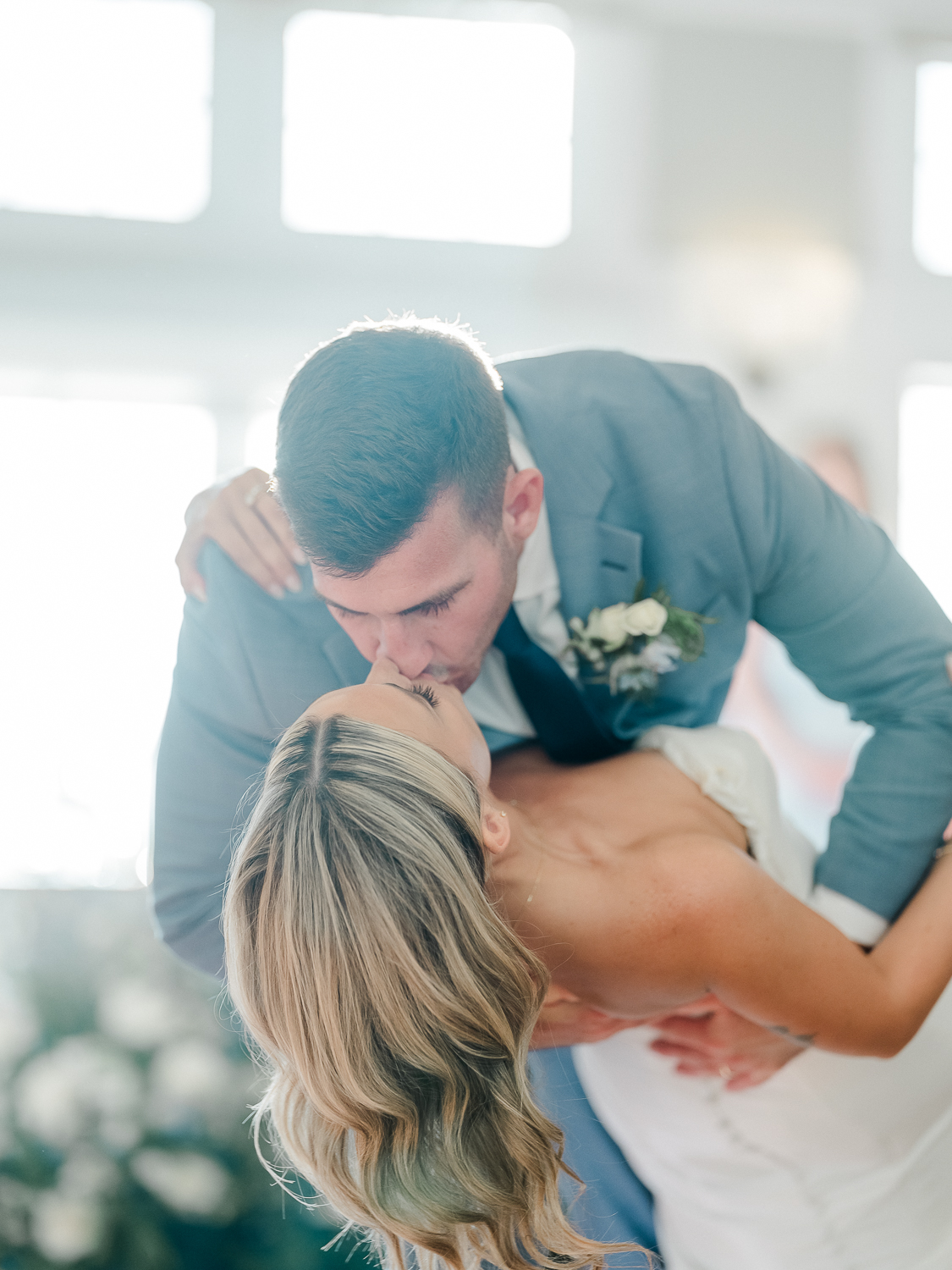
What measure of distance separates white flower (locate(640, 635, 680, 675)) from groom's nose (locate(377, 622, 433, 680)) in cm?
32

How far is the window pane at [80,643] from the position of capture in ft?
5.74

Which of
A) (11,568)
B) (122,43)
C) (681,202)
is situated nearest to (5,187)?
(122,43)

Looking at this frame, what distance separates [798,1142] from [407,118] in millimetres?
2199

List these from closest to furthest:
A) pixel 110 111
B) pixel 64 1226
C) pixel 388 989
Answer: pixel 388 989 < pixel 64 1226 < pixel 110 111

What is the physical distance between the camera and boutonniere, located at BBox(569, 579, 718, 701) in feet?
4.08

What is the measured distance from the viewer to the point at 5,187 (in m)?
2.15

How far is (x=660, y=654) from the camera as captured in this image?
4.07 ft

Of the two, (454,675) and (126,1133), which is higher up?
(454,675)

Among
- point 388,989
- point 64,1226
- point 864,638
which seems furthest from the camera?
point 64,1226

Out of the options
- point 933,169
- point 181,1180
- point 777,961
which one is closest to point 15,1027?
point 181,1180

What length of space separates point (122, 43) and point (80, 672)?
1542 millimetres

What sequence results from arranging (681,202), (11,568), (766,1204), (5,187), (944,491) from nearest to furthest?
(766,1204), (11,568), (5,187), (944,491), (681,202)

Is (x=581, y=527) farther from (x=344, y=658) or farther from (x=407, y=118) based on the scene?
(x=407, y=118)

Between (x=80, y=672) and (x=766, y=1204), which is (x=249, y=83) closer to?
(x=80, y=672)
